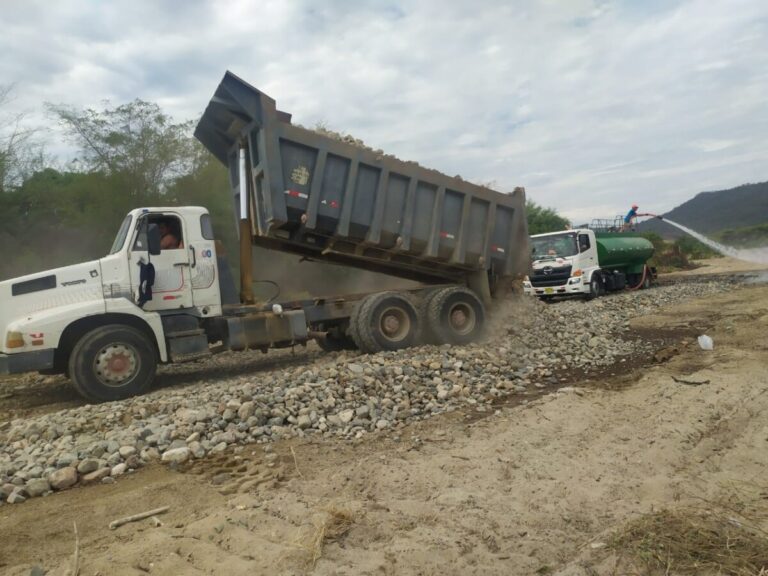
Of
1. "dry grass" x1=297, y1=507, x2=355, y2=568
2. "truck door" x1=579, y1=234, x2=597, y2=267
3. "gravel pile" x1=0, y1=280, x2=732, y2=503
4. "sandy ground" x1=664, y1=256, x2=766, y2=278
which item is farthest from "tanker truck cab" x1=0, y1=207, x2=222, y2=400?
"sandy ground" x1=664, y1=256, x2=766, y2=278

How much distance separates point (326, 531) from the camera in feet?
12.3

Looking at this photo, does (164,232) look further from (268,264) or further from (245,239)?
(268,264)

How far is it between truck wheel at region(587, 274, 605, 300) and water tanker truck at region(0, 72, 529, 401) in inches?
365

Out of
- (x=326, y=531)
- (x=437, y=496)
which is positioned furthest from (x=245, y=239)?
(x=326, y=531)

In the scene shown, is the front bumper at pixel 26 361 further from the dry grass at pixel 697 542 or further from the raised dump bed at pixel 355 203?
the dry grass at pixel 697 542

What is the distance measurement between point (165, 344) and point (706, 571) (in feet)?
21.7

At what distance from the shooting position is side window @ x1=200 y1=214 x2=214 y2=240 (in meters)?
8.49

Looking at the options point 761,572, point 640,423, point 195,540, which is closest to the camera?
point 761,572

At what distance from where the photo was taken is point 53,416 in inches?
258

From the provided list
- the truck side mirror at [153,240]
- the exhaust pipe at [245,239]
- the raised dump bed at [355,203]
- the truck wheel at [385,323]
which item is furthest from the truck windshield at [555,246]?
A: the truck side mirror at [153,240]

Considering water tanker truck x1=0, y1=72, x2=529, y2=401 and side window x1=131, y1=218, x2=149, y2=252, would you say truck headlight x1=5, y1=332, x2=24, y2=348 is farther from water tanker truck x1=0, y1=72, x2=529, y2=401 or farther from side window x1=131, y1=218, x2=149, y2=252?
side window x1=131, y1=218, x2=149, y2=252

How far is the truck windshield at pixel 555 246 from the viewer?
1897cm

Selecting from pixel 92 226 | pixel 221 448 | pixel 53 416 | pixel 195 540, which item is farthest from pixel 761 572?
pixel 92 226

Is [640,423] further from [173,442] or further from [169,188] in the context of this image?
[169,188]
